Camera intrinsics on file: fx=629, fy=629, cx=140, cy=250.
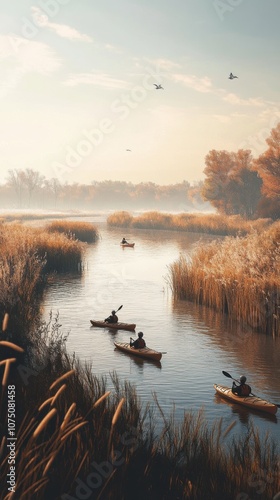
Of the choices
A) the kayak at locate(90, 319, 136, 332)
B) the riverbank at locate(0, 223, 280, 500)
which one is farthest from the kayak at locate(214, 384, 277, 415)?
the kayak at locate(90, 319, 136, 332)

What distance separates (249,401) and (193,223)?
55.3 m

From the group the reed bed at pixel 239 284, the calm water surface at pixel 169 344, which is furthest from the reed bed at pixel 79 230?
the reed bed at pixel 239 284

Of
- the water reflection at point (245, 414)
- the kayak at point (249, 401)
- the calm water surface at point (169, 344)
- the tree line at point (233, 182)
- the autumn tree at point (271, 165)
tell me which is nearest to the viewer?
the water reflection at point (245, 414)

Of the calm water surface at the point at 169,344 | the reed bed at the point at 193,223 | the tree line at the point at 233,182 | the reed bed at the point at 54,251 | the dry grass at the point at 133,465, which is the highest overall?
the tree line at the point at 233,182

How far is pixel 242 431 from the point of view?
39.0 feet

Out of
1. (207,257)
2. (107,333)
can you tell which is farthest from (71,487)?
(207,257)

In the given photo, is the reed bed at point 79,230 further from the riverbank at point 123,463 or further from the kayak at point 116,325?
the riverbank at point 123,463

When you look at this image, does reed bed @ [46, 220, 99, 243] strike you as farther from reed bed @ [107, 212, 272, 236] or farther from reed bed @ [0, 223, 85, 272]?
reed bed @ [0, 223, 85, 272]

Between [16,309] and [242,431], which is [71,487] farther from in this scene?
[16,309]

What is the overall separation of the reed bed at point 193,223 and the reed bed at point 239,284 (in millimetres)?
33341

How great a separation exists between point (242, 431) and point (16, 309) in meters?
7.57

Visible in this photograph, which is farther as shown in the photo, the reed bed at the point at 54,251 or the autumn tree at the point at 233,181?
the autumn tree at the point at 233,181

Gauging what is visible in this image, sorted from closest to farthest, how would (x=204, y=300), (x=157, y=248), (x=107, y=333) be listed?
(x=107, y=333) < (x=204, y=300) < (x=157, y=248)

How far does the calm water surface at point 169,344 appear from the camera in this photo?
13.6m
